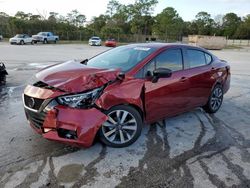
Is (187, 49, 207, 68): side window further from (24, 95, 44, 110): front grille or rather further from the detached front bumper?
(24, 95, 44, 110): front grille

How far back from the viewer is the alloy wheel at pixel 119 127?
153 inches

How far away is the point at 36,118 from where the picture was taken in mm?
3715

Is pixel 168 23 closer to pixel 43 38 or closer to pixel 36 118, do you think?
pixel 43 38

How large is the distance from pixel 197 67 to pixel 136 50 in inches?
50.6

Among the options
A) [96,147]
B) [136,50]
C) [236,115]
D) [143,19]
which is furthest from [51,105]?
[143,19]

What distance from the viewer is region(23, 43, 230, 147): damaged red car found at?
3549mm

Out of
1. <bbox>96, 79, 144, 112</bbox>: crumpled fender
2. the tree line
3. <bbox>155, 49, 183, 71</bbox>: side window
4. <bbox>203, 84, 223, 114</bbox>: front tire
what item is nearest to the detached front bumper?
<bbox>96, 79, 144, 112</bbox>: crumpled fender

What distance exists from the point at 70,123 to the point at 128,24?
2708 inches

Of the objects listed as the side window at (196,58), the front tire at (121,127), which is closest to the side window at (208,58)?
the side window at (196,58)

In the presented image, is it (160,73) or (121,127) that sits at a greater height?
(160,73)

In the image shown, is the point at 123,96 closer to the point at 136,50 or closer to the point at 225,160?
the point at 136,50

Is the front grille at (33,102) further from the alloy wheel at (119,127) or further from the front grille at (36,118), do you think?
the alloy wheel at (119,127)

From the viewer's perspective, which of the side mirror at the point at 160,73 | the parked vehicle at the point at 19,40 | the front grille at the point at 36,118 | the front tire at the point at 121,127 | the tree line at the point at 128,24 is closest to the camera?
the front grille at the point at 36,118

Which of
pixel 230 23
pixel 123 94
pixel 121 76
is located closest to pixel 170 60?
pixel 121 76
